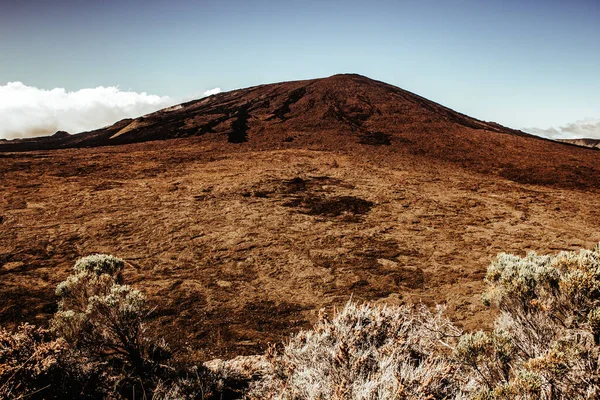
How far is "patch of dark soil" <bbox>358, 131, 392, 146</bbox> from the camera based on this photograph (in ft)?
46.9

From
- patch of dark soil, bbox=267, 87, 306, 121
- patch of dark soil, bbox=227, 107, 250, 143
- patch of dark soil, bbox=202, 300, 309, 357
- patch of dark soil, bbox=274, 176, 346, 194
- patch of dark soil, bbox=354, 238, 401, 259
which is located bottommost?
patch of dark soil, bbox=202, 300, 309, 357

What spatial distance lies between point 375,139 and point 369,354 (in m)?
12.8

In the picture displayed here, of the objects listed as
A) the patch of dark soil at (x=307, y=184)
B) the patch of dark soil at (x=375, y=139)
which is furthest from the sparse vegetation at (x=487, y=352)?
the patch of dark soil at (x=375, y=139)

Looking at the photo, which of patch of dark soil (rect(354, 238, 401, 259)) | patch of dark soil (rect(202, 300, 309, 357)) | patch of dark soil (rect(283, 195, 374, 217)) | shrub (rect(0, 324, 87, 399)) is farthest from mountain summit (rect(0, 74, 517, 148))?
shrub (rect(0, 324, 87, 399))

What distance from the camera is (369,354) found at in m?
2.97

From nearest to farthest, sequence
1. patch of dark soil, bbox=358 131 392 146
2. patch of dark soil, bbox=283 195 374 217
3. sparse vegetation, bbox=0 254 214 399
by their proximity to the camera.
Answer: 1. sparse vegetation, bbox=0 254 214 399
2. patch of dark soil, bbox=283 195 374 217
3. patch of dark soil, bbox=358 131 392 146

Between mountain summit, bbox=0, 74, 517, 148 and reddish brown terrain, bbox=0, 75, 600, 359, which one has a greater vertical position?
mountain summit, bbox=0, 74, 517, 148

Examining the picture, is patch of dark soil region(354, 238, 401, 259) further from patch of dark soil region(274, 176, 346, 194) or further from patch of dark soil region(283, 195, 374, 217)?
patch of dark soil region(274, 176, 346, 194)

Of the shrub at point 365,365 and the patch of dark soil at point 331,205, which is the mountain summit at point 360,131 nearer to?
the patch of dark soil at point 331,205

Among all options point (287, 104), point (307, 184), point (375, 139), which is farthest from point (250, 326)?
point (287, 104)

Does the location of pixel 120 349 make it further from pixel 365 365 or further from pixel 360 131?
pixel 360 131

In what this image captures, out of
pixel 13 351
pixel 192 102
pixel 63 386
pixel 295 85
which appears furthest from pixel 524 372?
pixel 192 102

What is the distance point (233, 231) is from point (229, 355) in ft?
11.8

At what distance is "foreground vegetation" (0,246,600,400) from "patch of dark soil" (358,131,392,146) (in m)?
11.1
